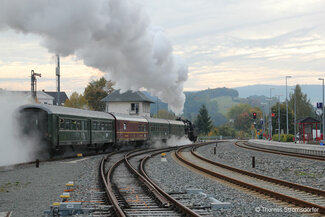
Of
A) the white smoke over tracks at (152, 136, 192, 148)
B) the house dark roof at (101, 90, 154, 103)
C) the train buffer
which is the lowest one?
the white smoke over tracks at (152, 136, 192, 148)

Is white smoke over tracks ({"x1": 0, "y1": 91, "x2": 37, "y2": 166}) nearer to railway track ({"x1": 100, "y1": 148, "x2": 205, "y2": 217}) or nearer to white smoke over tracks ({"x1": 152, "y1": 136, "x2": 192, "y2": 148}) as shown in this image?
railway track ({"x1": 100, "y1": 148, "x2": 205, "y2": 217})

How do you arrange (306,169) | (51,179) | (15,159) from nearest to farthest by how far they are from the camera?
(51,179) < (306,169) < (15,159)

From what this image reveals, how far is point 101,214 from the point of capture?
30.3ft

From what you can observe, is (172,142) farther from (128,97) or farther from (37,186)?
(37,186)

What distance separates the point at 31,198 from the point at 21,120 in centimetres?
1268

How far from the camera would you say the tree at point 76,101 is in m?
102

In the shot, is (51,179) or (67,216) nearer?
(67,216)

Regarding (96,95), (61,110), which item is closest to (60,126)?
(61,110)

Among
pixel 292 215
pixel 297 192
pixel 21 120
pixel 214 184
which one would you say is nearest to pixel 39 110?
pixel 21 120

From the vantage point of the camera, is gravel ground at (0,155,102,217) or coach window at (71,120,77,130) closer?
gravel ground at (0,155,102,217)

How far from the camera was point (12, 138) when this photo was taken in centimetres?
2238

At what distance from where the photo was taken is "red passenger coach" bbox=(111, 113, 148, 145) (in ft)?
116

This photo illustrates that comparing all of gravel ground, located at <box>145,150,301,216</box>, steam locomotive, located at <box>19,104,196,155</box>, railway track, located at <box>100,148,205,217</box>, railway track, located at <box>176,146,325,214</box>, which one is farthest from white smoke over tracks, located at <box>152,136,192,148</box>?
railway track, located at <box>100,148,205,217</box>

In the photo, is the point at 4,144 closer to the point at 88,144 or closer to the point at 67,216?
the point at 88,144
